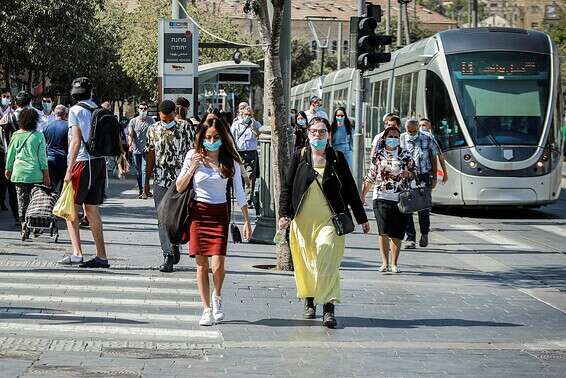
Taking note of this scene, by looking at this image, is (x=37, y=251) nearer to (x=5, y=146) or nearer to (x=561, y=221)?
(x=5, y=146)

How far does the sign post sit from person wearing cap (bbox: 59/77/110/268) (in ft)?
36.2

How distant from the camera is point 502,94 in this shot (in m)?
23.1

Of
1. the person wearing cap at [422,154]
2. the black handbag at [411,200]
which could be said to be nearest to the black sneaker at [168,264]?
the black handbag at [411,200]

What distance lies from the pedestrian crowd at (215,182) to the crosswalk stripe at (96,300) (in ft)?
1.37

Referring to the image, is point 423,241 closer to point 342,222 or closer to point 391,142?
point 391,142

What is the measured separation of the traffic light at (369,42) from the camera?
20.0 meters

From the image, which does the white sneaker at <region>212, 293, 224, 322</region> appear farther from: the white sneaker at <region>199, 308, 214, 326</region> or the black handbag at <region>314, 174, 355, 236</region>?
the black handbag at <region>314, 174, 355, 236</region>

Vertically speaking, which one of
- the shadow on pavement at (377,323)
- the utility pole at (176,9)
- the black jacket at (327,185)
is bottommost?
the shadow on pavement at (377,323)

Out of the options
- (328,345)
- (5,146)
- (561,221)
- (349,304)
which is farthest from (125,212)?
(328,345)

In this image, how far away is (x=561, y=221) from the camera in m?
22.3

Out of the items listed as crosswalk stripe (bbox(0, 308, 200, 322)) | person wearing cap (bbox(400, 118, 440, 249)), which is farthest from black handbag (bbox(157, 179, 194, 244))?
person wearing cap (bbox(400, 118, 440, 249))

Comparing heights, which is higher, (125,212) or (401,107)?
(401,107)

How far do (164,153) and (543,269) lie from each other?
4784 mm

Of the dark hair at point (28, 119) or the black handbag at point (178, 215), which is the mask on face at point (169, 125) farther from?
the dark hair at point (28, 119)
